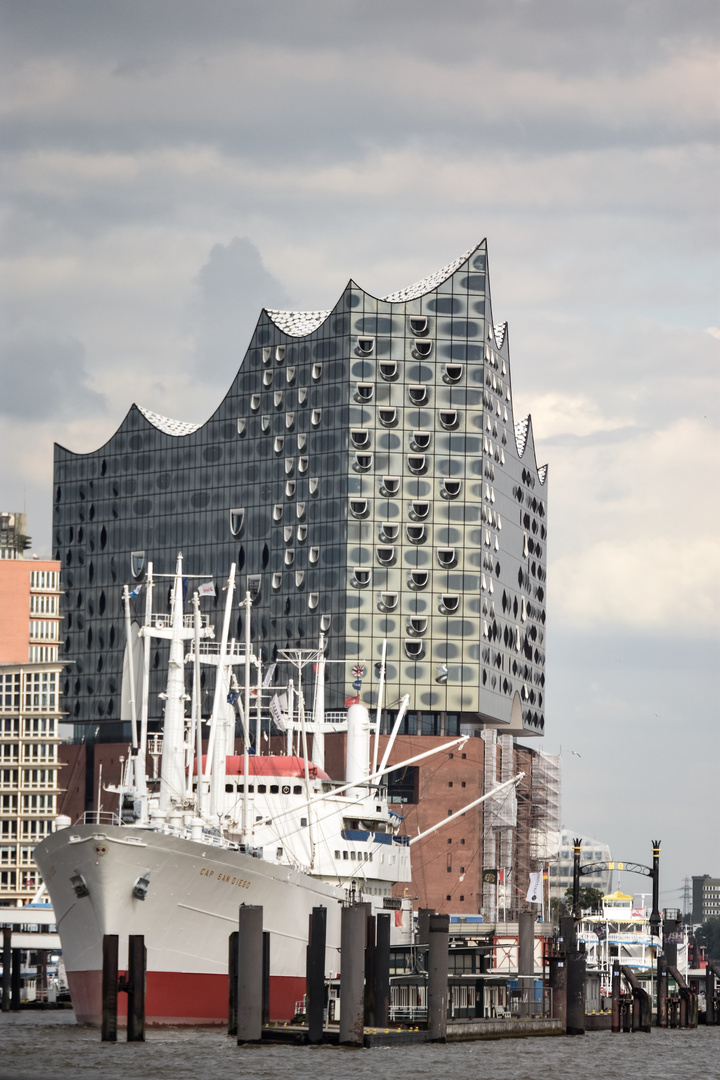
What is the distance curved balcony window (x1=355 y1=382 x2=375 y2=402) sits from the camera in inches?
6796

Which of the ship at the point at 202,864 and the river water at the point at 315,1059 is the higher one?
the ship at the point at 202,864

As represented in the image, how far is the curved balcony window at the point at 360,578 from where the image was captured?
170 m

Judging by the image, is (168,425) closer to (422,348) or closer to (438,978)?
(422,348)

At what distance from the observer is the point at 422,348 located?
569 ft

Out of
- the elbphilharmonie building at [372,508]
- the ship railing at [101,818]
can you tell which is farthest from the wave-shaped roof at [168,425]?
the ship railing at [101,818]

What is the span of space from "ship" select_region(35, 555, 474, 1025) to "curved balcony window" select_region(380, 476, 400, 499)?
234 ft

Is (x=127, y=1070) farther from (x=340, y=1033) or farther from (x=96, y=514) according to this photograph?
(x=96, y=514)

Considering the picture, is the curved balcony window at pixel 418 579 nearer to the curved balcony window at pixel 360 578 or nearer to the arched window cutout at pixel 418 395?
the curved balcony window at pixel 360 578

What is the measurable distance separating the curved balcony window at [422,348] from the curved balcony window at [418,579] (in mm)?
20173

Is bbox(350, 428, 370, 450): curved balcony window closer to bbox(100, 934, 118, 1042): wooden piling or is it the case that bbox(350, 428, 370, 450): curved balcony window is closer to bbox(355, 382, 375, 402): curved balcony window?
bbox(355, 382, 375, 402): curved balcony window

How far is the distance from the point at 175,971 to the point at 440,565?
310 feet

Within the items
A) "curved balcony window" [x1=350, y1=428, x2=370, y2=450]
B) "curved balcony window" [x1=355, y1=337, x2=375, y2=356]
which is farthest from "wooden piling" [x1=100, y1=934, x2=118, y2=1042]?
"curved balcony window" [x1=355, y1=337, x2=375, y2=356]

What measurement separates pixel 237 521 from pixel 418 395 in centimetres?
2270

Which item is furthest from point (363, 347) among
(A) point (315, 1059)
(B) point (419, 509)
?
(A) point (315, 1059)
